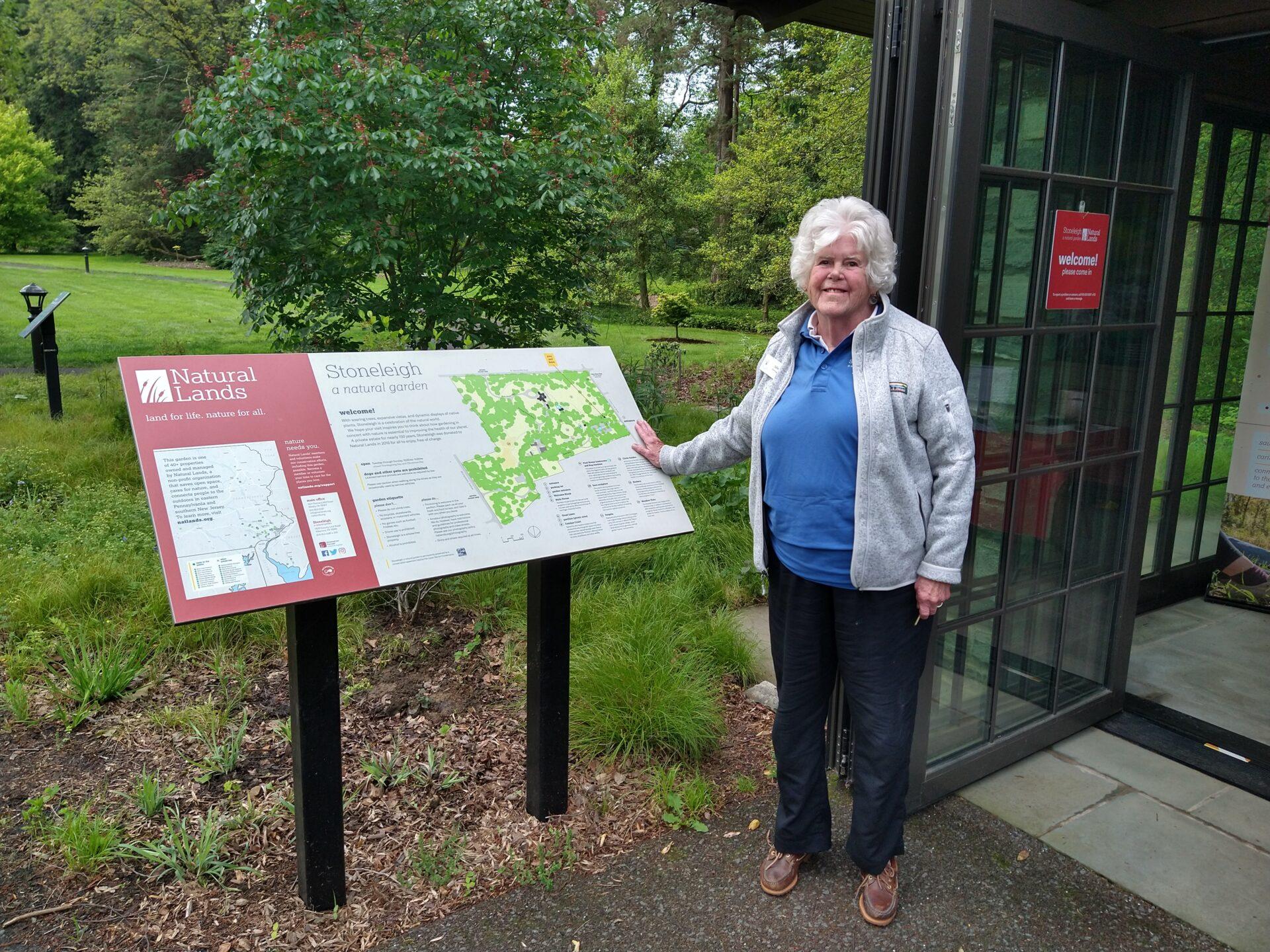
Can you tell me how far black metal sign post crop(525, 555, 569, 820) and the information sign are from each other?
8.8 inches

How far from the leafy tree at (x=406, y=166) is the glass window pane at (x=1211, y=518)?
12.2 feet

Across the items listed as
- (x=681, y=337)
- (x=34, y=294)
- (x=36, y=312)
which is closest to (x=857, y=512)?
(x=34, y=294)

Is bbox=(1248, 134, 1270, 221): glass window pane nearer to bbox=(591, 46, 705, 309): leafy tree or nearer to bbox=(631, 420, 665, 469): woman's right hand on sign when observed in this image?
bbox=(631, 420, 665, 469): woman's right hand on sign

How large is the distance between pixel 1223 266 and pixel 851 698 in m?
3.40

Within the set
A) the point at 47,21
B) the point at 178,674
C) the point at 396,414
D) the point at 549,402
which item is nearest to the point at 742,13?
the point at 549,402

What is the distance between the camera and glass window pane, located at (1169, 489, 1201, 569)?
4520mm

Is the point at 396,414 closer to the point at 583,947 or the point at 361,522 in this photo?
the point at 361,522

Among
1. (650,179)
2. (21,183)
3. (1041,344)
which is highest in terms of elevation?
(650,179)

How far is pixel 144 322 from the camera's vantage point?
660 inches

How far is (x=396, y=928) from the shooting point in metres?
2.27

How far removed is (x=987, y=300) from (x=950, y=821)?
160cm

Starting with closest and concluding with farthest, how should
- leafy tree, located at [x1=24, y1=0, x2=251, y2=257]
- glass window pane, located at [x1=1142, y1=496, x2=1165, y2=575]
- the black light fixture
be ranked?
1. glass window pane, located at [x1=1142, y1=496, x2=1165, y2=575]
2. the black light fixture
3. leafy tree, located at [x1=24, y1=0, x2=251, y2=257]

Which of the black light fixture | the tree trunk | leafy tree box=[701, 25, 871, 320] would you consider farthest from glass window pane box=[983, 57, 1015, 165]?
the tree trunk

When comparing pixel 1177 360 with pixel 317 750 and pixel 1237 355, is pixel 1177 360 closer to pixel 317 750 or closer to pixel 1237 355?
pixel 1237 355
